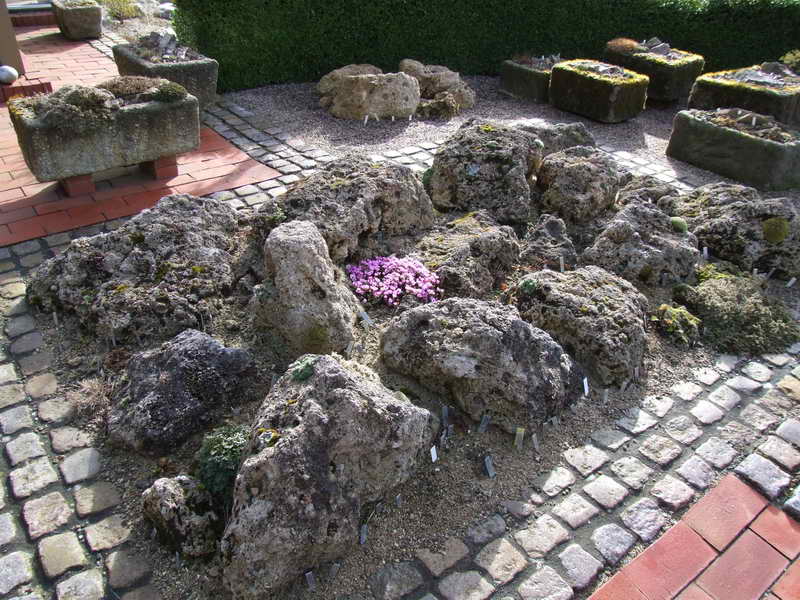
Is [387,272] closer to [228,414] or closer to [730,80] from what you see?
[228,414]

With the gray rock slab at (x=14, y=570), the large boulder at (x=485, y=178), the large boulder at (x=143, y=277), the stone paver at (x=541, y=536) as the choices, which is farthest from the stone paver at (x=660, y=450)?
the gray rock slab at (x=14, y=570)

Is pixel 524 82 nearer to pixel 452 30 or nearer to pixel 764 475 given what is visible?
pixel 452 30

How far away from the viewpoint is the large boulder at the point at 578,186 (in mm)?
6348

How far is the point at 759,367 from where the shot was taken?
198 inches

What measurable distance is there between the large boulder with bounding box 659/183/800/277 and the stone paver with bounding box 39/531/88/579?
584 centimetres

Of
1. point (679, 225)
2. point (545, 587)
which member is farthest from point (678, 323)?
point (545, 587)

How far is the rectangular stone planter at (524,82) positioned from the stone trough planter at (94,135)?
6.47 m

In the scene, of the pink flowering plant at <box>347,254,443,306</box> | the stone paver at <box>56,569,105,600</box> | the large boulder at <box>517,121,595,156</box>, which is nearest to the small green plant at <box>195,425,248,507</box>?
the stone paver at <box>56,569,105,600</box>

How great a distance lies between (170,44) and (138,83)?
2382mm

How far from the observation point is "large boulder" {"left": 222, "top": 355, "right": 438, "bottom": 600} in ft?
9.80

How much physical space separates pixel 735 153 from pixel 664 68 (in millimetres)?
3138

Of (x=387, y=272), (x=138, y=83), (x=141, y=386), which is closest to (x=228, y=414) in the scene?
(x=141, y=386)

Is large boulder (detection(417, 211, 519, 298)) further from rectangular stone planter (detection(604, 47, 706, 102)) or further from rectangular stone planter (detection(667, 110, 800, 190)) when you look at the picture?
rectangular stone planter (detection(604, 47, 706, 102))

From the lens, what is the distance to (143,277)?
4.81 meters
